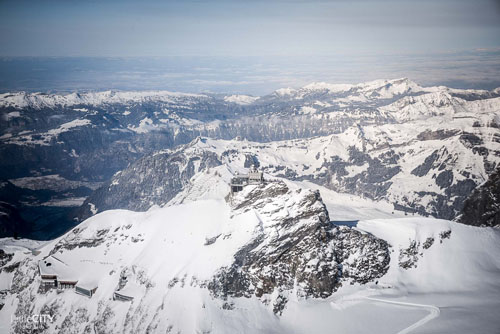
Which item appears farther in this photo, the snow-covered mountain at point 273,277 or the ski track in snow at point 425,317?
the snow-covered mountain at point 273,277

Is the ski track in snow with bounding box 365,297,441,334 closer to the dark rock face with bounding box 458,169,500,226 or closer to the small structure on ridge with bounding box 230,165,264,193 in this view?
the small structure on ridge with bounding box 230,165,264,193

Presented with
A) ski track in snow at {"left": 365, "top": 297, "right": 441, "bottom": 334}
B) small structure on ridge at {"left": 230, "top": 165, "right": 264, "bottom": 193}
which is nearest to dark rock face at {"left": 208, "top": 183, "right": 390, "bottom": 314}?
ski track in snow at {"left": 365, "top": 297, "right": 441, "bottom": 334}

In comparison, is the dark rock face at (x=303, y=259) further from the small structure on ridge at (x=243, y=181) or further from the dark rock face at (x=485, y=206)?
the dark rock face at (x=485, y=206)

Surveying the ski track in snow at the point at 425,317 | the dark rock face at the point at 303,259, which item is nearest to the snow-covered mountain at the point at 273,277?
the dark rock face at the point at 303,259

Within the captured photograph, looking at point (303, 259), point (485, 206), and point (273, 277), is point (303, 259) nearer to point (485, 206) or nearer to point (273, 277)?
point (273, 277)

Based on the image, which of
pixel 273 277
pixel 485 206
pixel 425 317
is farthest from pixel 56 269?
pixel 485 206

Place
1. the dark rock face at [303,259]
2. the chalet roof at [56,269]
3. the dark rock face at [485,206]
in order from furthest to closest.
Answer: the dark rock face at [485,206] → the chalet roof at [56,269] → the dark rock face at [303,259]
